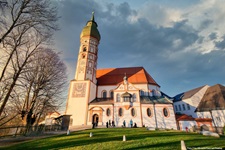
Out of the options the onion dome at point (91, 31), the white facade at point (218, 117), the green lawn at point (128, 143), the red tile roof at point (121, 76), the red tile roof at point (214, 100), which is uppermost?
the onion dome at point (91, 31)

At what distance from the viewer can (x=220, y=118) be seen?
2300cm

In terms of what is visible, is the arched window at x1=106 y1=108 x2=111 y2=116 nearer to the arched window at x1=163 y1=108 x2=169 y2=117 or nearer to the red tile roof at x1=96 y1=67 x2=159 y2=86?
the red tile roof at x1=96 y1=67 x2=159 y2=86

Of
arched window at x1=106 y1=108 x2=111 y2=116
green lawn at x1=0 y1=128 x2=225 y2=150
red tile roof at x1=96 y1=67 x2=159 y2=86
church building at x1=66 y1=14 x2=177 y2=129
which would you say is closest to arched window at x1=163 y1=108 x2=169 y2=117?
church building at x1=66 y1=14 x2=177 y2=129

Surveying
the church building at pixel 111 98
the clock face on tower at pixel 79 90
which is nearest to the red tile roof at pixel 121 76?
the church building at pixel 111 98

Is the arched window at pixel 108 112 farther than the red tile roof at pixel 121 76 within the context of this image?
No

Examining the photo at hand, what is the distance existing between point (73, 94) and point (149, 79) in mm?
19213

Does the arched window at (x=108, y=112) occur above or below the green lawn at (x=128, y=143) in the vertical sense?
above

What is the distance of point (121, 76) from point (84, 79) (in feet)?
32.9

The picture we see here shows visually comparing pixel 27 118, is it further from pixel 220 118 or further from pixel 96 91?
pixel 220 118

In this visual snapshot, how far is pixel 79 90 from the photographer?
88.9 ft

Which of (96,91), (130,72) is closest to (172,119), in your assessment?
(130,72)

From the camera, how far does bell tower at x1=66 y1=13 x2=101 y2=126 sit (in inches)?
989

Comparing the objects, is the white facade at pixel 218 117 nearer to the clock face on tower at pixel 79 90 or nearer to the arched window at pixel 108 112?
the arched window at pixel 108 112

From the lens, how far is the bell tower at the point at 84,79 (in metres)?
25.1
